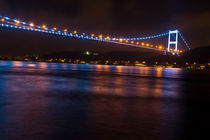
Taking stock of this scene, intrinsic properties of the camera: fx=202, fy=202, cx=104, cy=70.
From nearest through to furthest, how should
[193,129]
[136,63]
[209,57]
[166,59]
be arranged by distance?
[193,129], [209,57], [166,59], [136,63]

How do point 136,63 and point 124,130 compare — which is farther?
point 136,63

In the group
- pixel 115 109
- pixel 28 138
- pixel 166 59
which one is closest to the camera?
pixel 28 138

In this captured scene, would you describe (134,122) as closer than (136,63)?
Yes

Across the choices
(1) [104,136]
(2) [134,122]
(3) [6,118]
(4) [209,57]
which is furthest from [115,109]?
(4) [209,57]

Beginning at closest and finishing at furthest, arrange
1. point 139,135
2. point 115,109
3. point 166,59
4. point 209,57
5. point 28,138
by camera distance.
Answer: point 28,138 → point 139,135 → point 115,109 → point 209,57 → point 166,59

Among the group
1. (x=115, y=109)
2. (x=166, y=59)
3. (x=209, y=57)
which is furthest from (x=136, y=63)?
(x=115, y=109)

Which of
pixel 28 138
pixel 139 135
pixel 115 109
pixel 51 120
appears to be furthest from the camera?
pixel 115 109

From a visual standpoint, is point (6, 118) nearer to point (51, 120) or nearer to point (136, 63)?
point (51, 120)

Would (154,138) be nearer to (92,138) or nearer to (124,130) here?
(124,130)
